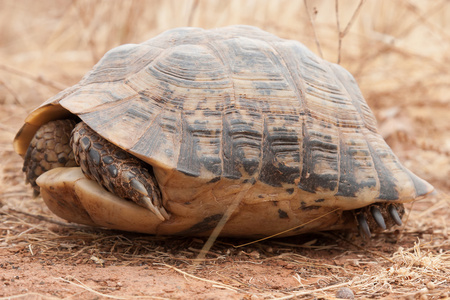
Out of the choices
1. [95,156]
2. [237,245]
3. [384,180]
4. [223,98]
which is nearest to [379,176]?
[384,180]

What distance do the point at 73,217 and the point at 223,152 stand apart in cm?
96

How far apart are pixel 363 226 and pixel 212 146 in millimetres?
1143

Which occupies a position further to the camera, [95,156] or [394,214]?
[394,214]

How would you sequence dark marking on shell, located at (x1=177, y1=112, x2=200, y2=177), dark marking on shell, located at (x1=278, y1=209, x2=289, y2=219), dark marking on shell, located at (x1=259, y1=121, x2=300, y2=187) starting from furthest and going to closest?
dark marking on shell, located at (x1=278, y1=209, x2=289, y2=219) < dark marking on shell, located at (x1=259, y1=121, x2=300, y2=187) < dark marking on shell, located at (x1=177, y1=112, x2=200, y2=177)

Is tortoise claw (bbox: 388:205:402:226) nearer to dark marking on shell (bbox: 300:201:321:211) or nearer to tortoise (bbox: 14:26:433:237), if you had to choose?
tortoise (bbox: 14:26:433:237)

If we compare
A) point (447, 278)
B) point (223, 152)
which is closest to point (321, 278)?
point (447, 278)

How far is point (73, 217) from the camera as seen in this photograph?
2.68 metres

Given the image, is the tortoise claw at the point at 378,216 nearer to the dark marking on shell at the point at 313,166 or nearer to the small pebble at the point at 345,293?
the dark marking on shell at the point at 313,166

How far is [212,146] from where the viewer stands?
2.37 meters

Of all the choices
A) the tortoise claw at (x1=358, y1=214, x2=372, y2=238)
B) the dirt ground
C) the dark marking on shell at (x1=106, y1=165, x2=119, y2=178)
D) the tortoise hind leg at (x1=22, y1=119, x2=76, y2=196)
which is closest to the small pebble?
the dirt ground

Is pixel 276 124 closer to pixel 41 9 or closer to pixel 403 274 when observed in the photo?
pixel 403 274

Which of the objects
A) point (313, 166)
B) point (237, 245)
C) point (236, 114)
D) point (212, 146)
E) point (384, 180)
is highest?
A: point (236, 114)

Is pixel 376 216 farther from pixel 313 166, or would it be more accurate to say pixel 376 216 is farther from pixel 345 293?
pixel 345 293

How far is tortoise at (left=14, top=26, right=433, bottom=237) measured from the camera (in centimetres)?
235
